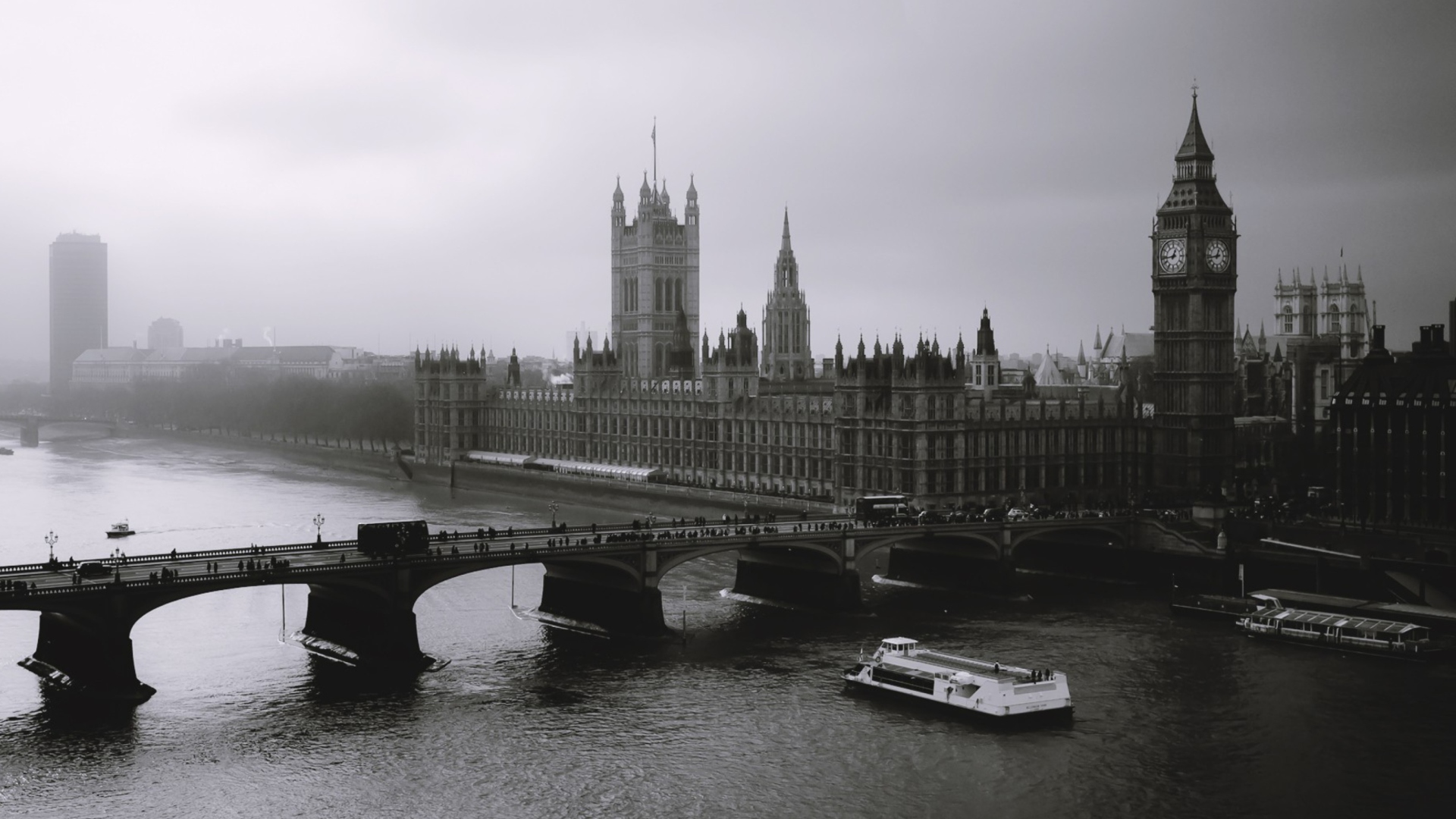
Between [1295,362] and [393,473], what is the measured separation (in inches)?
3508

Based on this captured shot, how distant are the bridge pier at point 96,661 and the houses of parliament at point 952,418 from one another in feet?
185

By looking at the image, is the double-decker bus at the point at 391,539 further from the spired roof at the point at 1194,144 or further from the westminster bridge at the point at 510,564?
the spired roof at the point at 1194,144

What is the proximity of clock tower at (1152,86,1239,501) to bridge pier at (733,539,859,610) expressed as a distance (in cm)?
3804

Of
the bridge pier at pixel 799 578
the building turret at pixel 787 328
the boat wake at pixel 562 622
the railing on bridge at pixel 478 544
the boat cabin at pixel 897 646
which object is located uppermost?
the building turret at pixel 787 328

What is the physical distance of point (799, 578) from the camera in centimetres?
8169

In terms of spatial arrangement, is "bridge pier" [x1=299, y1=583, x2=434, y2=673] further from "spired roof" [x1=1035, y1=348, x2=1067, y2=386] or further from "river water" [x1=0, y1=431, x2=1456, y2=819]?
"spired roof" [x1=1035, y1=348, x2=1067, y2=386]

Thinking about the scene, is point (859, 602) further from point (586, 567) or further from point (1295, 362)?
point (1295, 362)

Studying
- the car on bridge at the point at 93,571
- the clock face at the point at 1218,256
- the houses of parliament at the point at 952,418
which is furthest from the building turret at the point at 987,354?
the car on bridge at the point at 93,571

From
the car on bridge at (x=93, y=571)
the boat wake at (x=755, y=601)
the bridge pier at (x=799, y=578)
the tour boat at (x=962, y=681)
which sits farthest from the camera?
the boat wake at (x=755, y=601)

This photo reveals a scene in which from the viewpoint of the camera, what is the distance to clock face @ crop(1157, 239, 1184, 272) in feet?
359

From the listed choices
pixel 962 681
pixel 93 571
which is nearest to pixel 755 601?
pixel 962 681

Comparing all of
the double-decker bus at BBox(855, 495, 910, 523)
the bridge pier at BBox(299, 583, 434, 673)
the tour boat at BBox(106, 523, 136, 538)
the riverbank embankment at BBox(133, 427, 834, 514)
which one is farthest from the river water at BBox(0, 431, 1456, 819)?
the riverbank embankment at BBox(133, 427, 834, 514)

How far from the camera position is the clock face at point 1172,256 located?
109500mm

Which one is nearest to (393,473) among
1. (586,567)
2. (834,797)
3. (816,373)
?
(816,373)
